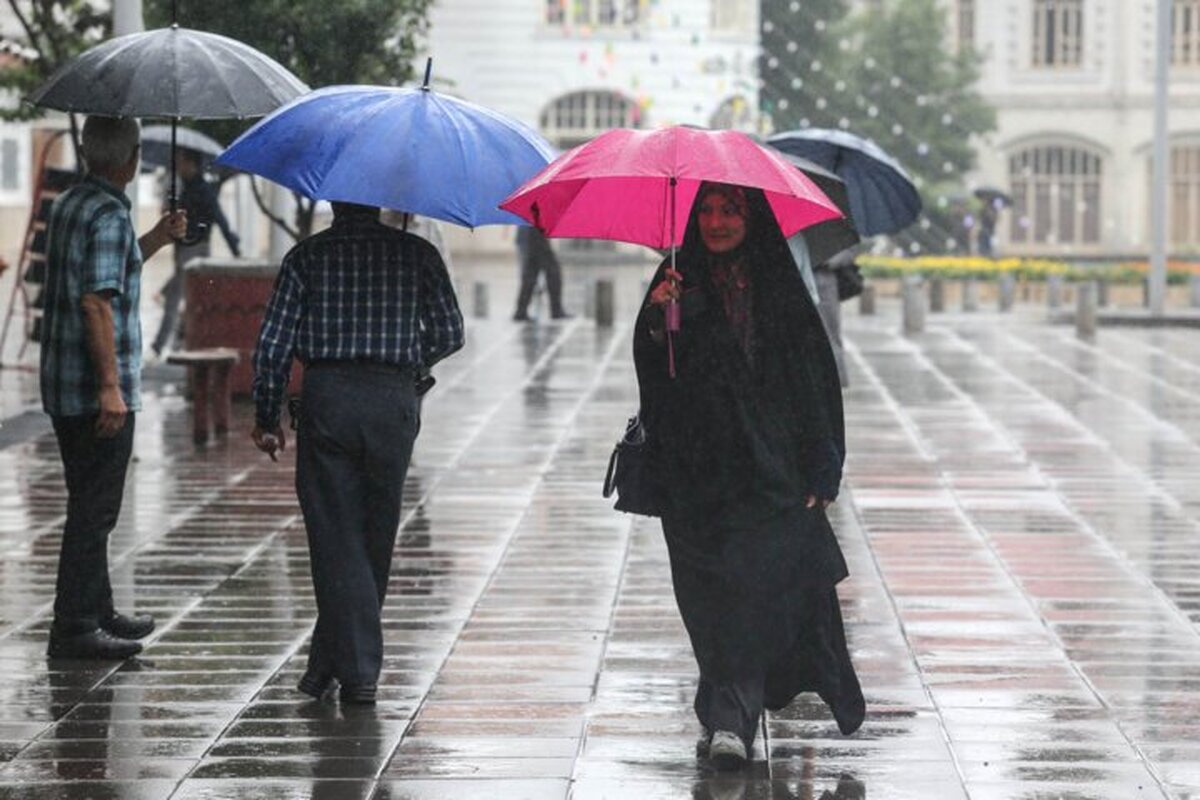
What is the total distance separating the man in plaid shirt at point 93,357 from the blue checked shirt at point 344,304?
Answer: 2.38 feet

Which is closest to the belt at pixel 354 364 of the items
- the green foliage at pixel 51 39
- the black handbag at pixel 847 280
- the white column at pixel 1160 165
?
the black handbag at pixel 847 280

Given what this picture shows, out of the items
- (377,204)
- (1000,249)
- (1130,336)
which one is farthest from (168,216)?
(1000,249)

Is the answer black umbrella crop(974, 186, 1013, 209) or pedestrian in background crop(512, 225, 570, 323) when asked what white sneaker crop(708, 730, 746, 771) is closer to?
pedestrian in background crop(512, 225, 570, 323)

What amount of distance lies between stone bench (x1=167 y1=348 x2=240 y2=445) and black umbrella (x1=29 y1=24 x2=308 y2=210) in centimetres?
633

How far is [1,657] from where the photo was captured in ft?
28.8

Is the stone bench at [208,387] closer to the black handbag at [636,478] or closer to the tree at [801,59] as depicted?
the black handbag at [636,478]

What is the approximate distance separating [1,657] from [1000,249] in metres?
56.3

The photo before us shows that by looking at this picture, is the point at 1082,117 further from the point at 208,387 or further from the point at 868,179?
the point at 868,179

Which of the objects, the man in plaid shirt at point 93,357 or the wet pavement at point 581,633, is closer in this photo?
the wet pavement at point 581,633

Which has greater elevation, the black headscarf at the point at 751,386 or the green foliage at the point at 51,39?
the green foliage at the point at 51,39

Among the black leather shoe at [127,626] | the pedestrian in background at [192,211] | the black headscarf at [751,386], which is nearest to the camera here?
the black headscarf at [751,386]

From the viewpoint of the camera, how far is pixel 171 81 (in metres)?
8.88

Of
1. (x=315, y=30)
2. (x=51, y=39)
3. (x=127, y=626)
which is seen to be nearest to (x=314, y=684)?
(x=127, y=626)

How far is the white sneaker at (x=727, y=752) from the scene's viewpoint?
23.2 ft
